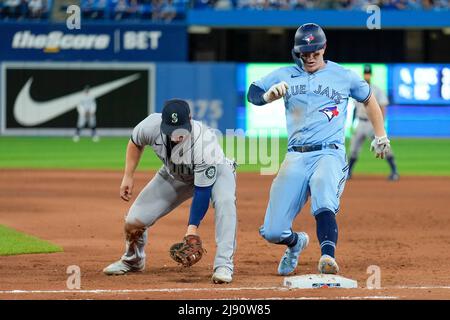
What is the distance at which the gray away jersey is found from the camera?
362 inches

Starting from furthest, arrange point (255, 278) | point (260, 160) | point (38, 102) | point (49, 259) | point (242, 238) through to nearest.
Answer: point (38, 102) < point (260, 160) < point (242, 238) < point (49, 259) < point (255, 278)

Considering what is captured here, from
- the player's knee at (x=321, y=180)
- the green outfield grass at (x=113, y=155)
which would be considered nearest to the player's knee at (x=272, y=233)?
the player's knee at (x=321, y=180)

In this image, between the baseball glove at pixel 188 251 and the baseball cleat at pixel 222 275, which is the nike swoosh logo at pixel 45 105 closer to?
the baseball cleat at pixel 222 275

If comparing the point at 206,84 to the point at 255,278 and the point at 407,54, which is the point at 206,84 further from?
the point at 255,278

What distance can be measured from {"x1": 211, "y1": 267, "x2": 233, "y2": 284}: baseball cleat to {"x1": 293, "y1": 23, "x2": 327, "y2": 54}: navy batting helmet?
1.95 m

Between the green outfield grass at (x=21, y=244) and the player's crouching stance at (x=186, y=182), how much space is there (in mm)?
2032

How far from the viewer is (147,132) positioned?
30.7 ft

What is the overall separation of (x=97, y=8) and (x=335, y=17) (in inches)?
318

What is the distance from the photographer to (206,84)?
123 ft

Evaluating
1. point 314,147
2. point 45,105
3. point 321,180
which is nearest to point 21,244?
point 314,147

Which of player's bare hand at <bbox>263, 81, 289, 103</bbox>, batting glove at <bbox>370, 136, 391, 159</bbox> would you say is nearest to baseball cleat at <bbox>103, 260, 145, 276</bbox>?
player's bare hand at <bbox>263, 81, 289, 103</bbox>

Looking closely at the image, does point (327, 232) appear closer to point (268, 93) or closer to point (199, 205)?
point (199, 205)

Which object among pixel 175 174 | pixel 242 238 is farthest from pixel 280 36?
pixel 175 174

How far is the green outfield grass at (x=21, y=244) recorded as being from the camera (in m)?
11.7
